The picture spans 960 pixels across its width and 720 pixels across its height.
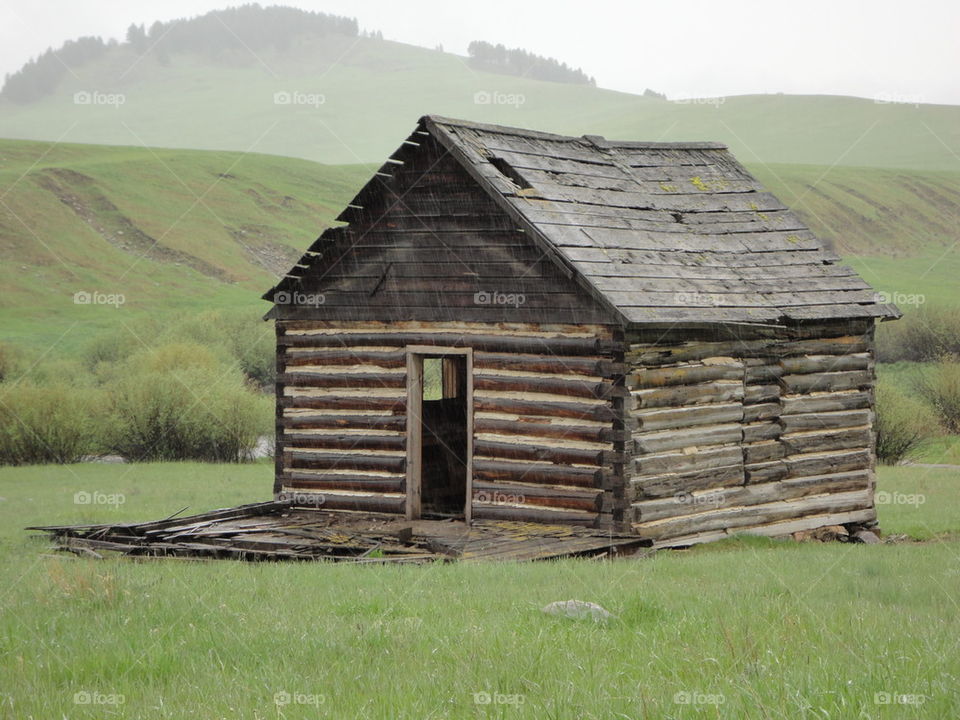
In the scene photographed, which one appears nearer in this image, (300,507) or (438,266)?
(438,266)

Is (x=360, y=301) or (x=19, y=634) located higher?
(x=360, y=301)

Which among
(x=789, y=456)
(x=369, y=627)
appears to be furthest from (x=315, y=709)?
(x=789, y=456)

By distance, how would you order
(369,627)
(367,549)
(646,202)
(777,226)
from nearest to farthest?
1. (369,627)
2. (367,549)
3. (646,202)
4. (777,226)

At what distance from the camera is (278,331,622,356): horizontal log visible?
13.8 meters

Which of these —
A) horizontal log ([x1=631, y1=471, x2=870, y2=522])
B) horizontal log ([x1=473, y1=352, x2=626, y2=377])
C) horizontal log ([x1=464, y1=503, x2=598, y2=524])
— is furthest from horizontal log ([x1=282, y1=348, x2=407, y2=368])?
horizontal log ([x1=631, y1=471, x2=870, y2=522])

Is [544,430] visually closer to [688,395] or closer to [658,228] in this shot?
[688,395]

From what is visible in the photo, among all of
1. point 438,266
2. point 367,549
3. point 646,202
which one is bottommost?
point 367,549

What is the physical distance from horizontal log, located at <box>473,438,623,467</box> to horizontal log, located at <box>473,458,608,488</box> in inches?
3.1

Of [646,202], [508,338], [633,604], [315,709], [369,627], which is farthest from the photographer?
[646,202]

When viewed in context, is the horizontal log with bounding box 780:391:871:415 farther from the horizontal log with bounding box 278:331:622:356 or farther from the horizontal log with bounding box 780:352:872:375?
the horizontal log with bounding box 278:331:622:356

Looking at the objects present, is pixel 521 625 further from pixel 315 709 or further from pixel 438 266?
pixel 438 266

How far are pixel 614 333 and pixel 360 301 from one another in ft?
12.1

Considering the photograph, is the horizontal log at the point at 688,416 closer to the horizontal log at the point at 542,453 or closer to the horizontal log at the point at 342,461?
the horizontal log at the point at 542,453

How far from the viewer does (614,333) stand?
44.6ft
